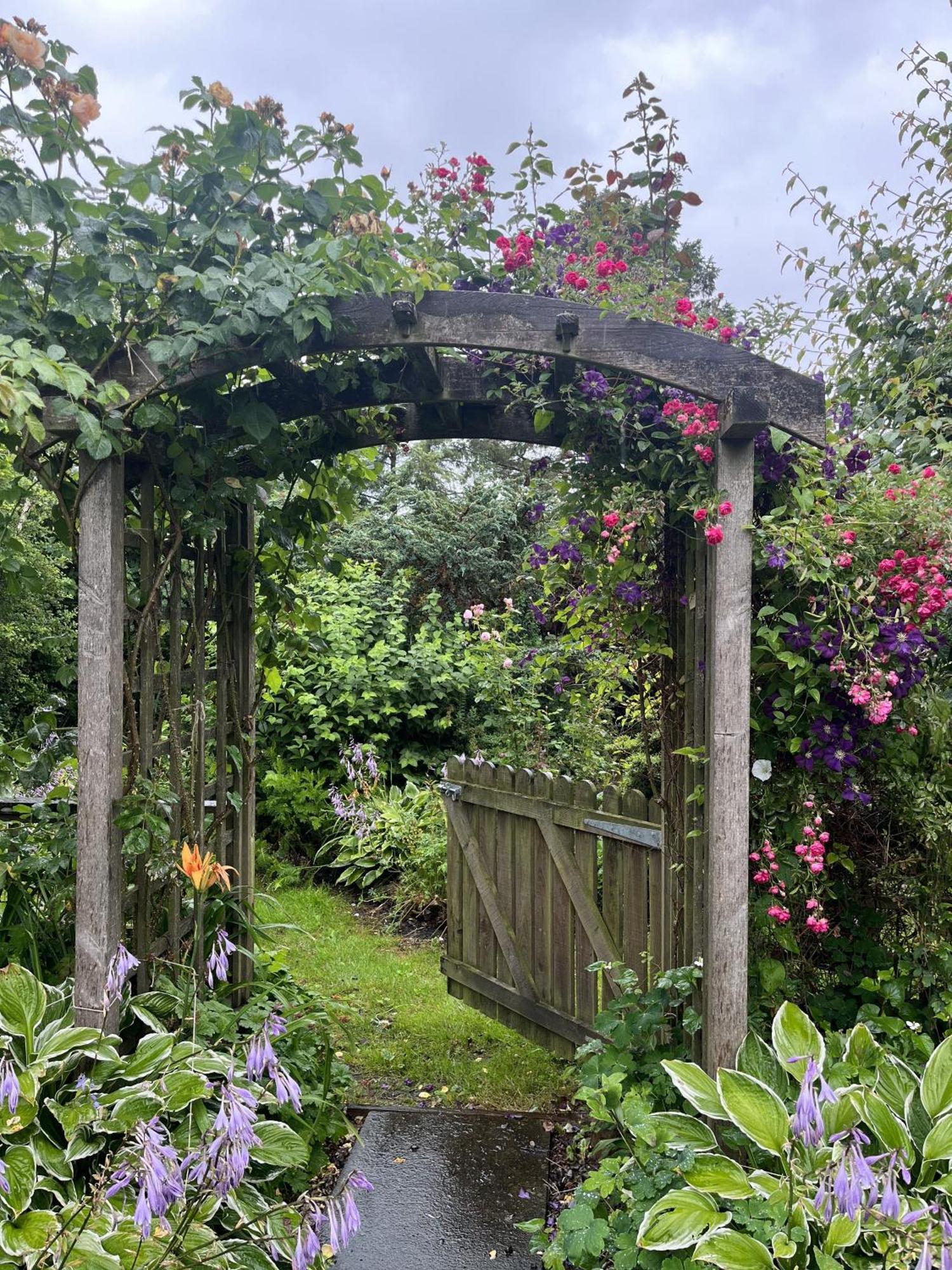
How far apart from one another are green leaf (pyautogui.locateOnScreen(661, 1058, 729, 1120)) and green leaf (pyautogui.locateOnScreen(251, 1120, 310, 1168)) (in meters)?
0.97

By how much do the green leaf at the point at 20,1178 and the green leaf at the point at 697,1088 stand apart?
1507mm

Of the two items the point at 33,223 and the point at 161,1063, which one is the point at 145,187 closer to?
the point at 33,223

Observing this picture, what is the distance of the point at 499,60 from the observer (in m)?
5.12

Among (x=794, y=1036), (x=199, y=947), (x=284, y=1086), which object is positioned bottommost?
(x=794, y=1036)

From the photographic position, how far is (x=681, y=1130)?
2.20 m

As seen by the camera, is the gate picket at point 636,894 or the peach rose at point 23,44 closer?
the peach rose at point 23,44

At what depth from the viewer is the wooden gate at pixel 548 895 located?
3250 mm

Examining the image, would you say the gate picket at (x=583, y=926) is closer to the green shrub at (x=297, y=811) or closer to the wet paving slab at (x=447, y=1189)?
the wet paving slab at (x=447, y=1189)

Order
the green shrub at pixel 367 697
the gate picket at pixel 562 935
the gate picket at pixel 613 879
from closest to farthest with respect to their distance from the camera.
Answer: the gate picket at pixel 613 879 → the gate picket at pixel 562 935 → the green shrub at pixel 367 697

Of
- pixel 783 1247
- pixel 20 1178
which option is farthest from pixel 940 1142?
pixel 20 1178

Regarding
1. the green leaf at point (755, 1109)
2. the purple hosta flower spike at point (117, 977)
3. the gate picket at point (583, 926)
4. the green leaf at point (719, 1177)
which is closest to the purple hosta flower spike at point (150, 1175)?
the purple hosta flower spike at point (117, 977)

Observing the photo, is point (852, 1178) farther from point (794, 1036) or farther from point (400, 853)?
point (400, 853)

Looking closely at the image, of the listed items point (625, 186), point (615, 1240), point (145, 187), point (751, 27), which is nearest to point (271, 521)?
point (145, 187)

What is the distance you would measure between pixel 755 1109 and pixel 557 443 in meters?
2.00
